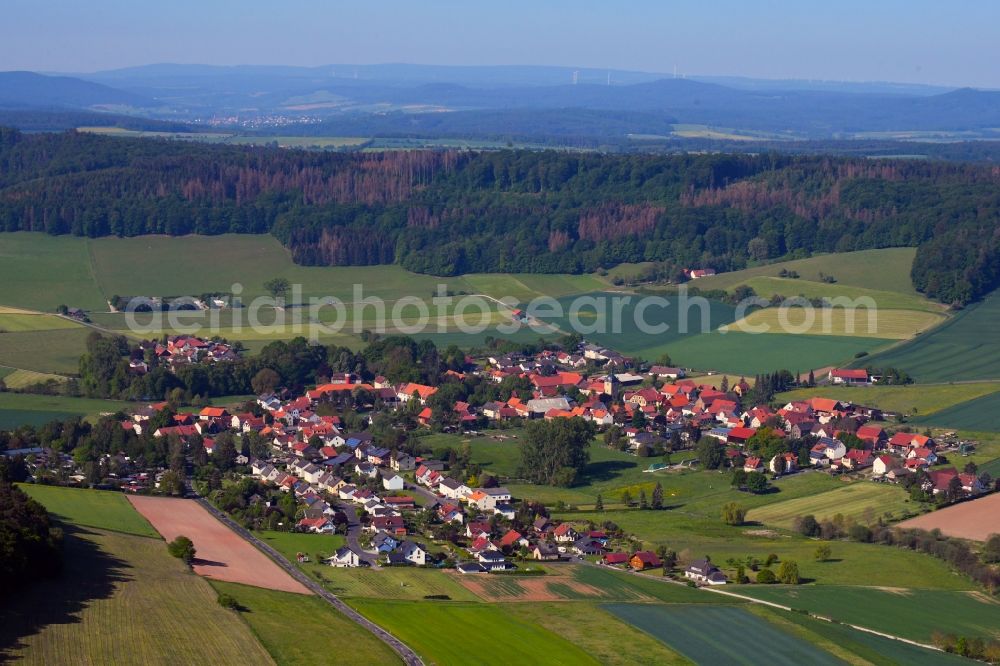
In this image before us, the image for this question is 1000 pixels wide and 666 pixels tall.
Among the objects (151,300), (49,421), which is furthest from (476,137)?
(49,421)

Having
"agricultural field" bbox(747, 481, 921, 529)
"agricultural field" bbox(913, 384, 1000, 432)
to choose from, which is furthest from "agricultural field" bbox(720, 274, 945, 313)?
"agricultural field" bbox(747, 481, 921, 529)

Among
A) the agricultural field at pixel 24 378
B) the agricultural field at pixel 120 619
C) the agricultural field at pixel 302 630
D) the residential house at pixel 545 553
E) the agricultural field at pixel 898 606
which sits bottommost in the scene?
the residential house at pixel 545 553

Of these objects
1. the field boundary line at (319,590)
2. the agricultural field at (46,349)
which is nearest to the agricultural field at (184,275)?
the agricultural field at (46,349)

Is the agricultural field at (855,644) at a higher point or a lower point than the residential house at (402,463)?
higher

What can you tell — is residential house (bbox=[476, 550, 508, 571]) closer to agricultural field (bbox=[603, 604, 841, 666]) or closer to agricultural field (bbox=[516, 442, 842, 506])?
agricultural field (bbox=[603, 604, 841, 666])

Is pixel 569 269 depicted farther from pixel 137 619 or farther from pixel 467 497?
pixel 137 619

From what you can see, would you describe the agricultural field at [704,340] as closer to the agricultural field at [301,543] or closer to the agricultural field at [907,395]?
the agricultural field at [907,395]
